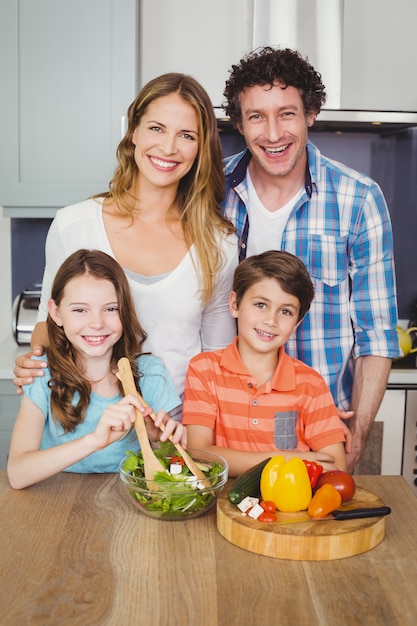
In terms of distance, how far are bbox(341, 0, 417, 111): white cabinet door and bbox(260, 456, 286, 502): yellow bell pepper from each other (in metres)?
1.92

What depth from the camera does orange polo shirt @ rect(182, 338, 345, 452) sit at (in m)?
1.79

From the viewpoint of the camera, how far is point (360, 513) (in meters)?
1.29

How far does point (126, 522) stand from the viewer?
1.35 metres

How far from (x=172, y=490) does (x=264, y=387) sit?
20.6 inches

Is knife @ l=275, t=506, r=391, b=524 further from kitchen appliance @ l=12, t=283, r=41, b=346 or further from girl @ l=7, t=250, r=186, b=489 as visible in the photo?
kitchen appliance @ l=12, t=283, r=41, b=346

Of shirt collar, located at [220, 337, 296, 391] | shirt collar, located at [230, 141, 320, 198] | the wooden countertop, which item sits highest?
shirt collar, located at [230, 141, 320, 198]

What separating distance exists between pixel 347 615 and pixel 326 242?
1253 mm

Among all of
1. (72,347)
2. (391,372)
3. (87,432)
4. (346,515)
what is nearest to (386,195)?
(391,372)

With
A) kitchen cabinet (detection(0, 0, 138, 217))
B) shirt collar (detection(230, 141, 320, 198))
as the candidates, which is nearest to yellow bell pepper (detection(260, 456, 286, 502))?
shirt collar (detection(230, 141, 320, 198))

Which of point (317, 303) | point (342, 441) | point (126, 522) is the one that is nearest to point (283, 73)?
point (317, 303)

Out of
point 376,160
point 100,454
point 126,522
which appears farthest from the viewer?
point 376,160

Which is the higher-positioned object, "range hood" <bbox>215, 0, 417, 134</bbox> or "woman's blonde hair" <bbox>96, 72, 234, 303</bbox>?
A: "range hood" <bbox>215, 0, 417, 134</bbox>

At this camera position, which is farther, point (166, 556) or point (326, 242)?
point (326, 242)

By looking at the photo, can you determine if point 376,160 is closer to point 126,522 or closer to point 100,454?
point 100,454
